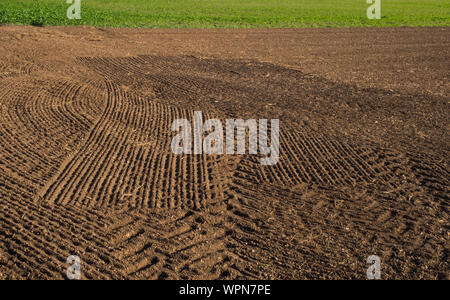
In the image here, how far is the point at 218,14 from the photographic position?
27.7m

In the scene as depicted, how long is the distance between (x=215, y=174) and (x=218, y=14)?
21.5m

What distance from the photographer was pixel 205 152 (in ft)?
30.1

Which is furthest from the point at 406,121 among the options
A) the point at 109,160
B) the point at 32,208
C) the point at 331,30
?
the point at 331,30

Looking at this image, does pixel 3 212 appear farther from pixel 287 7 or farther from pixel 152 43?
pixel 287 7
